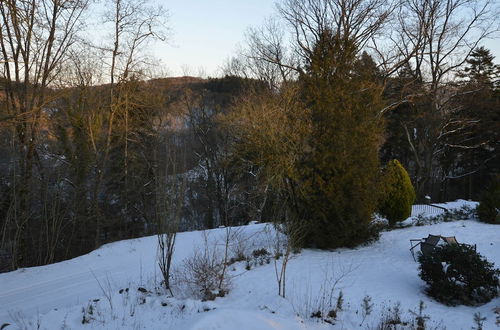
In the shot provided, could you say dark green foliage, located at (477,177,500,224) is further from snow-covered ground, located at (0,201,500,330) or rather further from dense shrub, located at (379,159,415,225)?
dense shrub, located at (379,159,415,225)

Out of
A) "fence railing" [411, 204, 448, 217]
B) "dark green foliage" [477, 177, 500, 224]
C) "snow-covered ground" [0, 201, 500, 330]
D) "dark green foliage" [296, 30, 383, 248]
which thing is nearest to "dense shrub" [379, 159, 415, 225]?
"snow-covered ground" [0, 201, 500, 330]

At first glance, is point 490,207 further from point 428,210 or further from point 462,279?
point 462,279

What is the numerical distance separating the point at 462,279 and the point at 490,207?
785cm

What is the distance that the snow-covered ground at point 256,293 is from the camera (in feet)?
17.0

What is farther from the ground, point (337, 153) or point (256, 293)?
point (337, 153)

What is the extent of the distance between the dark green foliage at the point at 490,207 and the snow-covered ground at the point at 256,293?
939mm

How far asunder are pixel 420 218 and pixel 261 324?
10560mm

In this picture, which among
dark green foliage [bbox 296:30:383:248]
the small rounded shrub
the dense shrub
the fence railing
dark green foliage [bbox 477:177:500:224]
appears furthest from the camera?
the fence railing

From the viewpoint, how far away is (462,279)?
636 centimetres

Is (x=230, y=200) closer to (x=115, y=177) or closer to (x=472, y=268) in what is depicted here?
(x=115, y=177)

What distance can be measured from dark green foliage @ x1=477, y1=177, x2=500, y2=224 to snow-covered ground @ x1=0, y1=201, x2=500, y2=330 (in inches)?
37.0

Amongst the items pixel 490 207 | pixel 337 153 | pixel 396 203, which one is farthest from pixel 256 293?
pixel 490 207

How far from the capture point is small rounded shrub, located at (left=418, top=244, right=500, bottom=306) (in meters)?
6.22

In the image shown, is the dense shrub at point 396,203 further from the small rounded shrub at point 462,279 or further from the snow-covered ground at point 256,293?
the small rounded shrub at point 462,279
